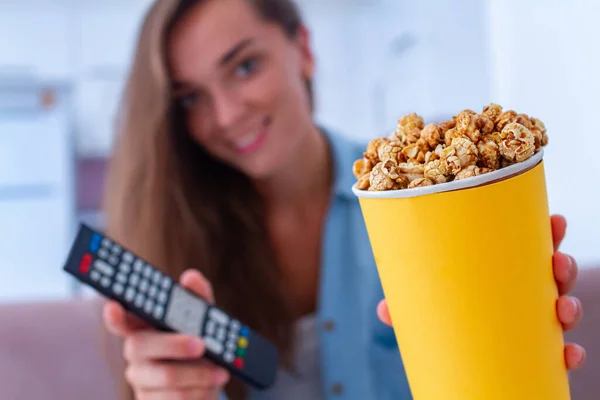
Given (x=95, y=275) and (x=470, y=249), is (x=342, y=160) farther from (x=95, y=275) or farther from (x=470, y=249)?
(x=470, y=249)

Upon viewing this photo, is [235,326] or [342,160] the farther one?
[342,160]

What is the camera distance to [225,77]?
74 cm

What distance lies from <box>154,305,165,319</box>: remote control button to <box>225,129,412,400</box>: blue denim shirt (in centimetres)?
32


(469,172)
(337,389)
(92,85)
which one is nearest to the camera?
(469,172)

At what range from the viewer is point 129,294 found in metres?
0.47

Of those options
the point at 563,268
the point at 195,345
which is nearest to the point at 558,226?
the point at 563,268

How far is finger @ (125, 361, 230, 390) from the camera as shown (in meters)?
0.48

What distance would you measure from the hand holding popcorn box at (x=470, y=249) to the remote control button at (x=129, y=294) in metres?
0.27

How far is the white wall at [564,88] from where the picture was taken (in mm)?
565

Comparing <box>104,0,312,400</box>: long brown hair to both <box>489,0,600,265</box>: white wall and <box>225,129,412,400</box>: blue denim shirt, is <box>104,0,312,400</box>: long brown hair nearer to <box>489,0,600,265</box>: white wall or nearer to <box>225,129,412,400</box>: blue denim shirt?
<box>225,129,412,400</box>: blue denim shirt

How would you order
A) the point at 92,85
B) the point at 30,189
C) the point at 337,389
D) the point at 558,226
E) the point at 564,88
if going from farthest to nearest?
the point at 92,85 < the point at 30,189 < the point at 337,389 < the point at 564,88 < the point at 558,226

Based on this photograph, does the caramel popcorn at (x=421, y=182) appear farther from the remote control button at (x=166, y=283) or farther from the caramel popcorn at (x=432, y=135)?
the remote control button at (x=166, y=283)

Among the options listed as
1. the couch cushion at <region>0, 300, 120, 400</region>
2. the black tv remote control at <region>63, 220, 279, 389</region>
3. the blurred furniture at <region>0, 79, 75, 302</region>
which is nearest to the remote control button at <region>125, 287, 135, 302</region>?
the black tv remote control at <region>63, 220, 279, 389</region>

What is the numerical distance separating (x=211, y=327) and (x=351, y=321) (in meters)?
0.30
